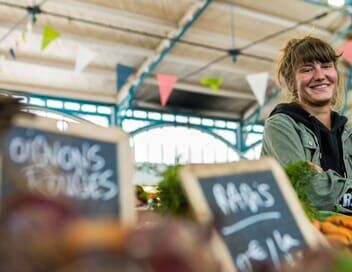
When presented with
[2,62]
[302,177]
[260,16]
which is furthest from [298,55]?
[2,62]

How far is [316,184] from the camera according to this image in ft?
3.88

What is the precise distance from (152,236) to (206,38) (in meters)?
9.07

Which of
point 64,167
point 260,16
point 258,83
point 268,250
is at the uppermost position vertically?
point 260,16

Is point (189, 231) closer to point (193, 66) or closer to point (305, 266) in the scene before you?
point (305, 266)

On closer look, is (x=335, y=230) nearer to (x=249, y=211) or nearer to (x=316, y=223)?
(x=316, y=223)

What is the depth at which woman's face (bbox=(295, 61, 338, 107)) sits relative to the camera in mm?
1631

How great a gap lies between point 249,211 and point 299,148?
2.97 ft

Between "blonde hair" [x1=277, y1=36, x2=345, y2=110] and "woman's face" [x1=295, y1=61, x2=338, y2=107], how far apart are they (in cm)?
2

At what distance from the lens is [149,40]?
927 centimetres

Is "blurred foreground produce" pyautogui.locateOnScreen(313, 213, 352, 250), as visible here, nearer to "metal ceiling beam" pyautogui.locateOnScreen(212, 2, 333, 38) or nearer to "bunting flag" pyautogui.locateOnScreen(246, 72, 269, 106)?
"bunting flag" pyautogui.locateOnScreen(246, 72, 269, 106)

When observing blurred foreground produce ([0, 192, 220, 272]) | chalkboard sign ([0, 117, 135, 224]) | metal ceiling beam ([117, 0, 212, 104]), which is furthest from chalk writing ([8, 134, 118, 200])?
metal ceiling beam ([117, 0, 212, 104])

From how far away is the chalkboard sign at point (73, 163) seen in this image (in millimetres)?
501

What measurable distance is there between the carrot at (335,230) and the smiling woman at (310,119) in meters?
0.48

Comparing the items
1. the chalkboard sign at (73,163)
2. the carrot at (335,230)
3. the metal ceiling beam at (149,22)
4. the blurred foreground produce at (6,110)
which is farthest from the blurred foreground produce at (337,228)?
the metal ceiling beam at (149,22)
